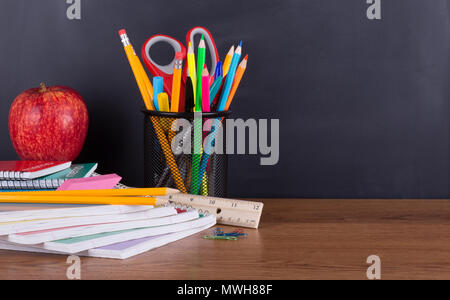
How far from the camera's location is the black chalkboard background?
1.05 m

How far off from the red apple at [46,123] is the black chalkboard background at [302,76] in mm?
127

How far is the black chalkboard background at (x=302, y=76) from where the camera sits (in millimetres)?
1046

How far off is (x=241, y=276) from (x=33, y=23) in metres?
0.74

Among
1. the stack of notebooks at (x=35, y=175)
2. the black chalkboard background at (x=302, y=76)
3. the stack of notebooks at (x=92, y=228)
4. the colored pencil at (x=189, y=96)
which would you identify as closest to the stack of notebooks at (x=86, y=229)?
the stack of notebooks at (x=92, y=228)

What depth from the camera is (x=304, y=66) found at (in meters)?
1.06

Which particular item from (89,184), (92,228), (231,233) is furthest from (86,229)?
(231,233)

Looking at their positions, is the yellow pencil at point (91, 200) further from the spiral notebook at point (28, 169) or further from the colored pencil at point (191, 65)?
the colored pencil at point (191, 65)

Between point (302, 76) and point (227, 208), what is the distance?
36 centimetres

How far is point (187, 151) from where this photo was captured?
0.89m

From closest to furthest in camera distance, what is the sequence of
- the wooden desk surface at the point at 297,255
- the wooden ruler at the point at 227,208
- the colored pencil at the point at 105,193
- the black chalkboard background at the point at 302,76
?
the wooden desk surface at the point at 297,255 → the colored pencil at the point at 105,193 → the wooden ruler at the point at 227,208 → the black chalkboard background at the point at 302,76

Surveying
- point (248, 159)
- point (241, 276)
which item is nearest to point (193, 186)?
point (248, 159)

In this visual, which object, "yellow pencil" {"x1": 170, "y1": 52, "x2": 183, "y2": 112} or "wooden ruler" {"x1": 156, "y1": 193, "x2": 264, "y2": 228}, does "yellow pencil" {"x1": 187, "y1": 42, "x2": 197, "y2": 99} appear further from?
"wooden ruler" {"x1": 156, "y1": 193, "x2": 264, "y2": 228}

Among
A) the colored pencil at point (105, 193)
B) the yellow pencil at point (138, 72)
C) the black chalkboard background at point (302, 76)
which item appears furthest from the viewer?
the black chalkboard background at point (302, 76)

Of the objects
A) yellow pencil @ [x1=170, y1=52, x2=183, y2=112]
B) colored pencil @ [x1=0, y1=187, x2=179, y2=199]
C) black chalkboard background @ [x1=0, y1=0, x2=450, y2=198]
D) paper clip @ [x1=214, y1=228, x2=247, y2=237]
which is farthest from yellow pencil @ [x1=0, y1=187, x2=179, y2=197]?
black chalkboard background @ [x1=0, y1=0, x2=450, y2=198]
